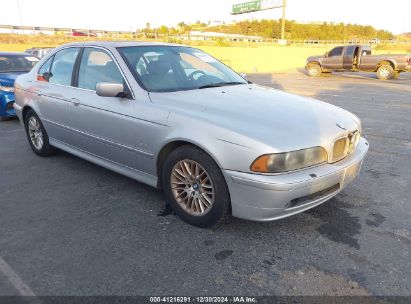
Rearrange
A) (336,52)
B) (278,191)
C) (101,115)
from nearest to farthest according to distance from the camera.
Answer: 1. (278,191)
2. (101,115)
3. (336,52)

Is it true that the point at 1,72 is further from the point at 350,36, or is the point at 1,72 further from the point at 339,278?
the point at 350,36

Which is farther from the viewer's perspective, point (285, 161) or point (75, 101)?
point (75, 101)

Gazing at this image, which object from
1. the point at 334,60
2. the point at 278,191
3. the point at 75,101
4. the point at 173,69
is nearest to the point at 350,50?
the point at 334,60

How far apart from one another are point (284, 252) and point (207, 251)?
2.00 feet

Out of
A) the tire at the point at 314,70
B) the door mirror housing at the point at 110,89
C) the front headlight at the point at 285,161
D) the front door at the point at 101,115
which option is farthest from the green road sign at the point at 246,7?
the front headlight at the point at 285,161

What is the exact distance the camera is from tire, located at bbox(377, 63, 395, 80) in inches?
729

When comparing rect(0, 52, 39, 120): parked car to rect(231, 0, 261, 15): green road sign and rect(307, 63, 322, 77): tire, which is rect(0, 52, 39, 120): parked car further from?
rect(231, 0, 261, 15): green road sign

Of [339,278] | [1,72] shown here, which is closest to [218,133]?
[339,278]

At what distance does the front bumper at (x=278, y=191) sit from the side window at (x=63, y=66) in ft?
8.94

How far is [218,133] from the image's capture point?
9.50 feet

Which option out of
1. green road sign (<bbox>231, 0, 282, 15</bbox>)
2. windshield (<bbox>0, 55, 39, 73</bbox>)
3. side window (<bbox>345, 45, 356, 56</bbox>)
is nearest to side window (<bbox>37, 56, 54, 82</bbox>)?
windshield (<bbox>0, 55, 39, 73</bbox>)

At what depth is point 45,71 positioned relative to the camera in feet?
16.5

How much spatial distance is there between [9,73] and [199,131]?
6.88 metres

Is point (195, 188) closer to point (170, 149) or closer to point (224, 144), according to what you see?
point (170, 149)
